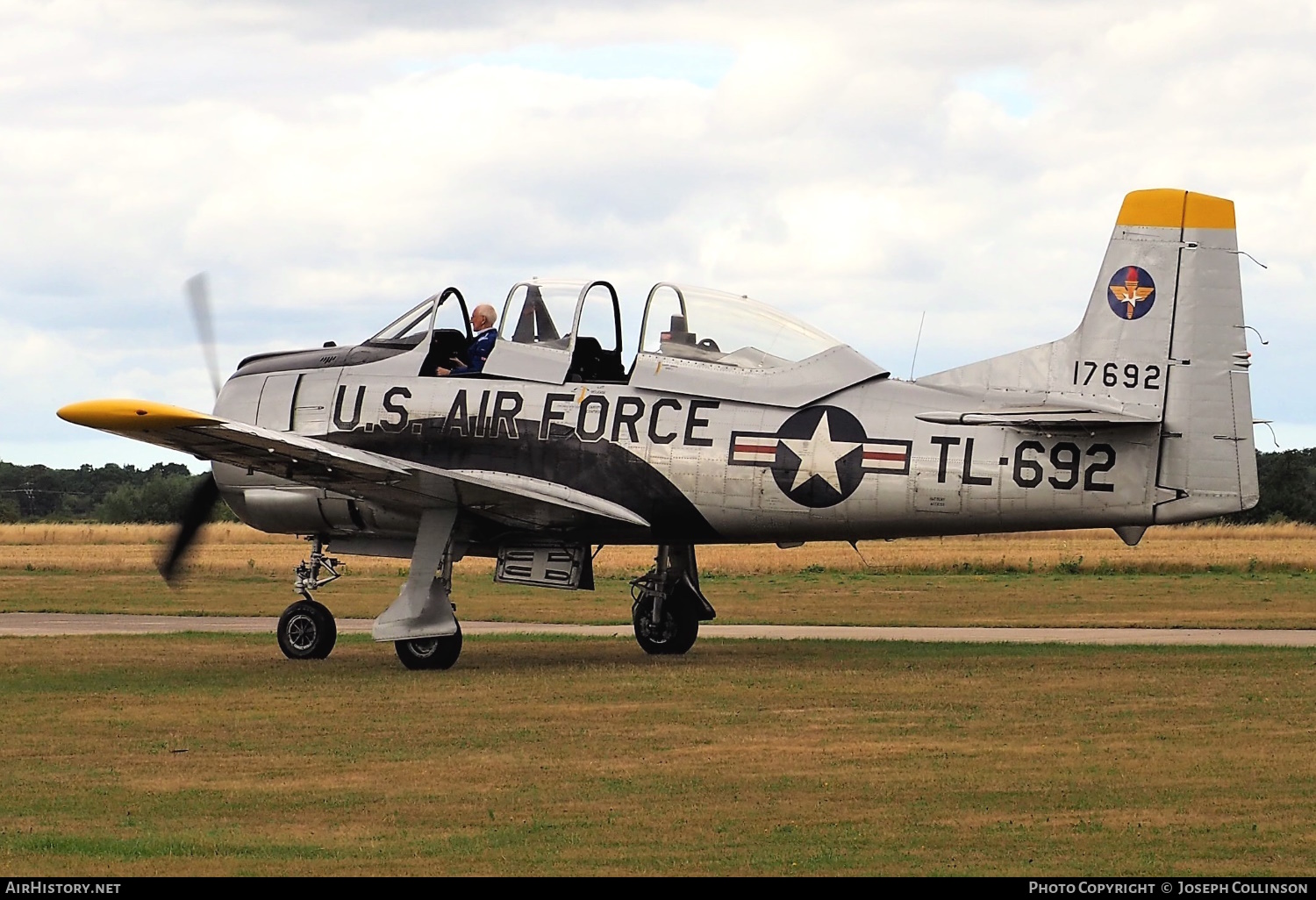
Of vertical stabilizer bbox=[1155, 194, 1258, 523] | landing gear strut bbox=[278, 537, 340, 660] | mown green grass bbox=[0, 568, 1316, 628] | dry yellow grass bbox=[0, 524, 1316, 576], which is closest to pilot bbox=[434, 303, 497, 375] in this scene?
landing gear strut bbox=[278, 537, 340, 660]

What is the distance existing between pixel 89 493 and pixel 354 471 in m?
110

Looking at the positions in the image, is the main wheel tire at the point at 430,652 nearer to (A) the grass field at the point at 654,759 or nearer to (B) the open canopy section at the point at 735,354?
(A) the grass field at the point at 654,759

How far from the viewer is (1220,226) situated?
667 inches

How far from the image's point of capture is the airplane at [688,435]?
659 inches

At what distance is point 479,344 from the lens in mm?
19328

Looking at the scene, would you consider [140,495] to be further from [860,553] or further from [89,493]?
[860,553]

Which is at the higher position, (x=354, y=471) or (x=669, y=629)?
(x=354, y=471)

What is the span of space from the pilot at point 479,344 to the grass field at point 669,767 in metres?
3.38

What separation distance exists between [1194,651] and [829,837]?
11552 millimetres

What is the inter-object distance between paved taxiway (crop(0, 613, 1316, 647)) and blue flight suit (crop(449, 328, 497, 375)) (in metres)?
5.91

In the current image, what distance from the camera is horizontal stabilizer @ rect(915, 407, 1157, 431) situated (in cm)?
1661

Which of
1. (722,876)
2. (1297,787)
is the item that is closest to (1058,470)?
(1297,787)

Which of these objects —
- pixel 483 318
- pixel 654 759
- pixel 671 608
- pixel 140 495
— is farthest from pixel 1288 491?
pixel 654 759

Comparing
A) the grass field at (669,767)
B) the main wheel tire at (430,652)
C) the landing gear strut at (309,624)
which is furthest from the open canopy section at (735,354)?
the landing gear strut at (309,624)
